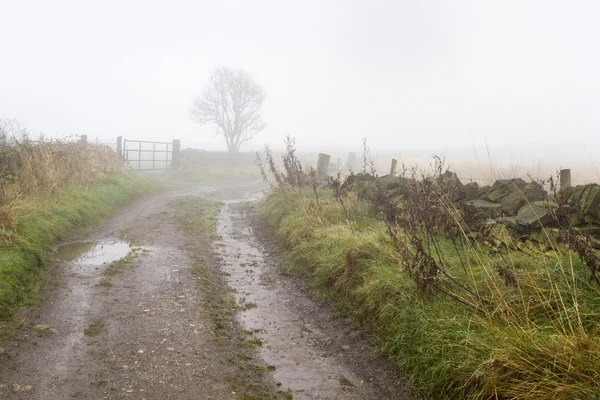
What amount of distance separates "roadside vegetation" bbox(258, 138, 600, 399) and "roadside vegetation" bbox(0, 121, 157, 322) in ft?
13.4

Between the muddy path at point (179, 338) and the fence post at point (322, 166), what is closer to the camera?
the muddy path at point (179, 338)

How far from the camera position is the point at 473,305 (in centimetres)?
Result: 407

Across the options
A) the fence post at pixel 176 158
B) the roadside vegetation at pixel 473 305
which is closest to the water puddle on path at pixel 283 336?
the roadside vegetation at pixel 473 305

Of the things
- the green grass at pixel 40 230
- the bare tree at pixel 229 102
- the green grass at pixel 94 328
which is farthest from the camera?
the bare tree at pixel 229 102

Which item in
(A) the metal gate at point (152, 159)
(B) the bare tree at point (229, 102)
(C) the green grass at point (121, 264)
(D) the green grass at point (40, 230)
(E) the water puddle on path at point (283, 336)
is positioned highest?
(B) the bare tree at point (229, 102)

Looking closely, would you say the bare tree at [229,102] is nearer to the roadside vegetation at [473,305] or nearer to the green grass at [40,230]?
the green grass at [40,230]

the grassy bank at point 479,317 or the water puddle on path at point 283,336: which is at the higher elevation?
the grassy bank at point 479,317

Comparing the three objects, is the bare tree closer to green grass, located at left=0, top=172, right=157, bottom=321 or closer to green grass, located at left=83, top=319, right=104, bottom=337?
green grass, located at left=0, top=172, right=157, bottom=321

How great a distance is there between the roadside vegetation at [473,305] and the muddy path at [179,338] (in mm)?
391

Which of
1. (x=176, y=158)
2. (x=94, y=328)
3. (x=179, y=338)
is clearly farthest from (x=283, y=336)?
(x=176, y=158)

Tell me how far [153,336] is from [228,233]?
242 inches

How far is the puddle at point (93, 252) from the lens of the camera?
24.1ft

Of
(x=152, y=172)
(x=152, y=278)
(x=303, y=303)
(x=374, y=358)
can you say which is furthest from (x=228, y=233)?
(x=152, y=172)

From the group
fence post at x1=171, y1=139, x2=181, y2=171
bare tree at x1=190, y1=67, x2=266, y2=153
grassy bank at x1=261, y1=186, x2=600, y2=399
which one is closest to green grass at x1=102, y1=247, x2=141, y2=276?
grassy bank at x1=261, y1=186, x2=600, y2=399
